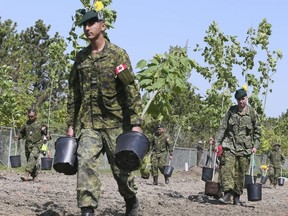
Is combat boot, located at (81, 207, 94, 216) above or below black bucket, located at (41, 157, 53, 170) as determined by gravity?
below

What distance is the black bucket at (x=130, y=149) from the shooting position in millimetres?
6000

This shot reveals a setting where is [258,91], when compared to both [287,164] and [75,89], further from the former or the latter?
[287,164]

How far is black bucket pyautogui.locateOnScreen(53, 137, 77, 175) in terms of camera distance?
6287 mm

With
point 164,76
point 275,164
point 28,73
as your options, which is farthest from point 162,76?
point 28,73

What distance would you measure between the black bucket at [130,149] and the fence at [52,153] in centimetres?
662

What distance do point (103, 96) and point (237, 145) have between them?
554cm

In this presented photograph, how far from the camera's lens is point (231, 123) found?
11.6 m

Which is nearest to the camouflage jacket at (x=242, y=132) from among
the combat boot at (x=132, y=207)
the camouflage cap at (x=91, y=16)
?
the combat boot at (x=132, y=207)

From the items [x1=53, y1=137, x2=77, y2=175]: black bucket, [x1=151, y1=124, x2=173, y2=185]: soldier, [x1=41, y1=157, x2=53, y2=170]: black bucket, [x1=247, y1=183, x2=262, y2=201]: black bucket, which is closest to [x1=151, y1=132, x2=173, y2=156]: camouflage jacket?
[x1=151, y1=124, x2=173, y2=185]: soldier

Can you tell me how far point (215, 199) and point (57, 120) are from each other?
907 inches

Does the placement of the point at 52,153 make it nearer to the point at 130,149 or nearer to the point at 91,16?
the point at 91,16

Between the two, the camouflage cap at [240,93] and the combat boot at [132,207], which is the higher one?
the camouflage cap at [240,93]

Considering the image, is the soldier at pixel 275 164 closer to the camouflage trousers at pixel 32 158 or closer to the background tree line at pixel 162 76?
the background tree line at pixel 162 76

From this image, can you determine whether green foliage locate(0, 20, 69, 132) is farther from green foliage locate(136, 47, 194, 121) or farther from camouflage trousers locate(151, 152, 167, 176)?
green foliage locate(136, 47, 194, 121)
